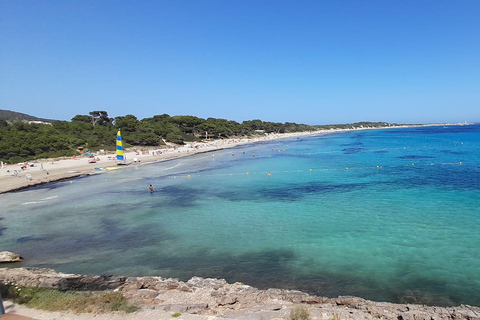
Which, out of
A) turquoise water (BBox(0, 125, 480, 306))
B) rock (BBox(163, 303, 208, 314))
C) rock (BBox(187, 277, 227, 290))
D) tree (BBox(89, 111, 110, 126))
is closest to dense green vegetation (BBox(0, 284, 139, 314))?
rock (BBox(163, 303, 208, 314))

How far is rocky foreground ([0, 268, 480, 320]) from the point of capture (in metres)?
6.93

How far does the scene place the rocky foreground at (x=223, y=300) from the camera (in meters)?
6.93

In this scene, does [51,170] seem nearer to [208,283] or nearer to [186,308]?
[208,283]

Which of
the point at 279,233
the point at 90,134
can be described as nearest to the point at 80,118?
the point at 90,134

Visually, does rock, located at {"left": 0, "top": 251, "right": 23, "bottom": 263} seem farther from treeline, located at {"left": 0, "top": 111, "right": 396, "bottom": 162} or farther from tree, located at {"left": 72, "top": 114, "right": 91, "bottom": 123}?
tree, located at {"left": 72, "top": 114, "right": 91, "bottom": 123}

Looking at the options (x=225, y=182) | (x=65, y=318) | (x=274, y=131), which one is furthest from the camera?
(x=274, y=131)

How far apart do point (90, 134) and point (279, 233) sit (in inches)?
2248

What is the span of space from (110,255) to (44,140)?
42.9 m

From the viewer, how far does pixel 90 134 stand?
196 feet

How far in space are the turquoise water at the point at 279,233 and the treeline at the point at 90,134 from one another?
74.1ft

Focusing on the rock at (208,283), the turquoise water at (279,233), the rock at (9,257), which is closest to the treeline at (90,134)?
the turquoise water at (279,233)

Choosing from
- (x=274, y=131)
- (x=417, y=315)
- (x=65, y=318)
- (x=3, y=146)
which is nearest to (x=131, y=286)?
(x=65, y=318)

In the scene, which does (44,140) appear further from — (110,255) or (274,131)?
(274,131)

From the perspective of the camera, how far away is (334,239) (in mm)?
12914
